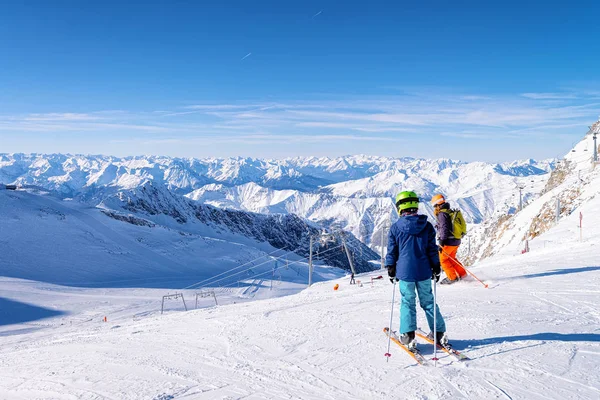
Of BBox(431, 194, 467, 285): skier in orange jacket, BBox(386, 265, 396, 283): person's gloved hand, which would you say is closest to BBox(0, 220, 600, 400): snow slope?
BBox(431, 194, 467, 285): skier in orange jacket

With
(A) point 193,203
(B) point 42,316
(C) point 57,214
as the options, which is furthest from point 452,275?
(A) point 193,203

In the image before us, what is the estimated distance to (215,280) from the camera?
52.6m

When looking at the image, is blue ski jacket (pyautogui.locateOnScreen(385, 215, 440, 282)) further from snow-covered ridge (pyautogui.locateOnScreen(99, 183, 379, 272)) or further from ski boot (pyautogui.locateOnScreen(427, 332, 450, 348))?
snow-covered ridge (pyautogui.locateOnScreen(99, 183, 379, 272))

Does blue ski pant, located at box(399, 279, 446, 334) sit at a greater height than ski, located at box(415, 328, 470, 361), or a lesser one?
greater

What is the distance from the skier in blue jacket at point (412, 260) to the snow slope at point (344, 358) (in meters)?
0.51

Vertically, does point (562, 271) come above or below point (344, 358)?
above

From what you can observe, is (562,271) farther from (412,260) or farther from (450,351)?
(412,260)

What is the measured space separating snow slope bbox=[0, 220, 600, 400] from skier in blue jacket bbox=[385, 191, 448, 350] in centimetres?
51

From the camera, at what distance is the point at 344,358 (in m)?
6.05

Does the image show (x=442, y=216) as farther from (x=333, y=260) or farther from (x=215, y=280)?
(x=333, y=260)

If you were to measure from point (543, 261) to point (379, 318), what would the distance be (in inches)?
334

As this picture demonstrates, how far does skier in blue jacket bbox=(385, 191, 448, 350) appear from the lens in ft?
19.3

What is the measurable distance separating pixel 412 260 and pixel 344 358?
174 centimetres

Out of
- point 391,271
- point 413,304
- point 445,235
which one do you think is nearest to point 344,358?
point 413,304
